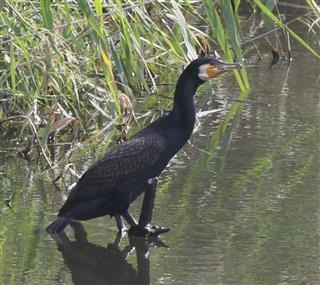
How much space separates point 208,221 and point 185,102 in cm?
61

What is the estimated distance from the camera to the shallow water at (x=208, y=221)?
551 centimetres

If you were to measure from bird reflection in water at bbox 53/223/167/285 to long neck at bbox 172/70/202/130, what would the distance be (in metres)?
0.62

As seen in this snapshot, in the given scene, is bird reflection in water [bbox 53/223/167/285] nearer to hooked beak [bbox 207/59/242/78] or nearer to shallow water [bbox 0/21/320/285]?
shallow water [bbox 0/21/320/285]

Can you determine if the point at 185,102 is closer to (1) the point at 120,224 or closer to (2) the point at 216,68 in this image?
(2) the point at 216,68

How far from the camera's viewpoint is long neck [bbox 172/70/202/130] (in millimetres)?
6211

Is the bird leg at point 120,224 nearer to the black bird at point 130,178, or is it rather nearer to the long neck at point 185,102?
the black bird at point 130,178

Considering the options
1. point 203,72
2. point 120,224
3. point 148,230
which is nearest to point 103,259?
point 148,230

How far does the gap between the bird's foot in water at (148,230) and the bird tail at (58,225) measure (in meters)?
0.33

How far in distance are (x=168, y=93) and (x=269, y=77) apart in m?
1.07

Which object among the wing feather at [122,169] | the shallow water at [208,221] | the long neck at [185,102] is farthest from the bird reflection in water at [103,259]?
the long neck at [185,102]

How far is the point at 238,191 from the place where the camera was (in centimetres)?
684

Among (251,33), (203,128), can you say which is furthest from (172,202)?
(251,33)

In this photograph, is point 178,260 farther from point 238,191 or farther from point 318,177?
point 318,177

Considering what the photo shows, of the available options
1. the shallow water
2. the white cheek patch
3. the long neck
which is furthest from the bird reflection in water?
the white cheek patch
